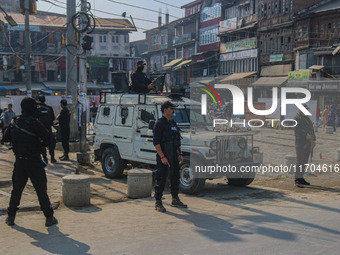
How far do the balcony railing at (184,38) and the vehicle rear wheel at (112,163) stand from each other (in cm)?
5507

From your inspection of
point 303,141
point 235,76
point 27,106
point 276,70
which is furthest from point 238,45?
point 27,106

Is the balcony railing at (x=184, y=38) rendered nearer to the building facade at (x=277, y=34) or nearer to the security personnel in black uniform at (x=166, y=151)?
the building facade at (x=277, y=34)

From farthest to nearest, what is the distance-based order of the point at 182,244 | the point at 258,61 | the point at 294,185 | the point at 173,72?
1. the point at 173,72
2. the point at 258,61
3. the point at 294,185
4. the point at 182,244

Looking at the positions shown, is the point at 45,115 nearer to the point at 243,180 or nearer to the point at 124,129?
the point at 124,129

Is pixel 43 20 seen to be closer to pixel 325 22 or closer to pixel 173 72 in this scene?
pixel 173 72

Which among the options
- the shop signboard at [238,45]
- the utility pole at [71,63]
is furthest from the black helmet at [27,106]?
the shop signboard at [238,45]

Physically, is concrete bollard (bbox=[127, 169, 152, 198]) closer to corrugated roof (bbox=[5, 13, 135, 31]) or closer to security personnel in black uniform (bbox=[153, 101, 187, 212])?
security personnel in black uniform (bbox=[153, 101, 187, 212])

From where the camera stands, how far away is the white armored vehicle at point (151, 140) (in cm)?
981

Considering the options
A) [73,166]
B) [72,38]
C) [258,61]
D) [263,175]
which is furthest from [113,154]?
[258,61]

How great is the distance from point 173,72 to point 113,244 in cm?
6663

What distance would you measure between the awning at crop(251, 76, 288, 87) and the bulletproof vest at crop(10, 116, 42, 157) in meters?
38.2

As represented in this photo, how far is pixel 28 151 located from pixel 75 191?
6.60 feet

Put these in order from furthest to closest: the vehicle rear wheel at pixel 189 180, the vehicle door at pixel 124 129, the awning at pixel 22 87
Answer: the awning at pixel 22 87 < the vehicle door at pixel 124 129 < the vehicle rear wheel at pixel 189 180

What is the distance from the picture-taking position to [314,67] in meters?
38.4
